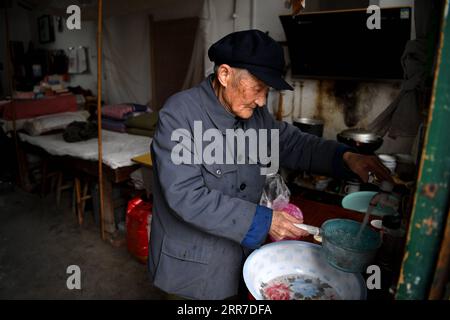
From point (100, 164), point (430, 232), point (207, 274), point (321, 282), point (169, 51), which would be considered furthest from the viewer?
point (169, 51)

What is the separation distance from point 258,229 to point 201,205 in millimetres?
238

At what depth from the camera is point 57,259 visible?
11.7 ft

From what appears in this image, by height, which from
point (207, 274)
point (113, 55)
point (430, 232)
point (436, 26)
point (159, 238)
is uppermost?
point (113, 55)

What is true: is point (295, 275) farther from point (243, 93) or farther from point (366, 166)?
point (243, 93)

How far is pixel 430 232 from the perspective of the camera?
2.31 ft

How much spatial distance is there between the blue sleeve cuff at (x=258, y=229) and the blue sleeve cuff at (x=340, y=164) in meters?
0.56

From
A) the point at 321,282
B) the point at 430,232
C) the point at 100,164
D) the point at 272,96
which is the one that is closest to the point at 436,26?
the point at 430,232

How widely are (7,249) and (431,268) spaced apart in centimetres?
431

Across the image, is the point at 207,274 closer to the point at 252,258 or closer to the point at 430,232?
the point at 252,258

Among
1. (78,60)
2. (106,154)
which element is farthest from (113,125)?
(78,60)

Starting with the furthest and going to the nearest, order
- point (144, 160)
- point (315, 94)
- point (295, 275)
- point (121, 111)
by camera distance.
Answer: point (121, 111), point (315, 94), point (144, 160), point (295, 275)
